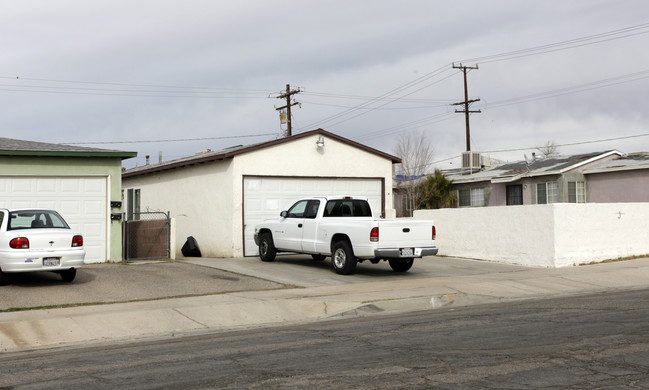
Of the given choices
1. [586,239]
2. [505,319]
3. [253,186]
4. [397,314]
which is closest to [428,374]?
[505,319]

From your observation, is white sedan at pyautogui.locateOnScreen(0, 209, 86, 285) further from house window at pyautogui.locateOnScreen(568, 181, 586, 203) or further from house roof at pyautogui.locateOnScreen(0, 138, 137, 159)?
house window at pyautogui.locateOnScreen(568, 181, 586, 203)

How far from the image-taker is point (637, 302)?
38.8ft

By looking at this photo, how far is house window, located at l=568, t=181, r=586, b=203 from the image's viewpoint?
28844 mm

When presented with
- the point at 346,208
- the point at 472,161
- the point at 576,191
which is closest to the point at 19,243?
the point at 346,208

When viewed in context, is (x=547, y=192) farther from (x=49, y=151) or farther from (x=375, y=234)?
(x=49, y=151)

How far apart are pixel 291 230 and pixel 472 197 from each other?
16928mm

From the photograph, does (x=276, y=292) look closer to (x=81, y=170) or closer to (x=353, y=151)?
(x=81, y=170)

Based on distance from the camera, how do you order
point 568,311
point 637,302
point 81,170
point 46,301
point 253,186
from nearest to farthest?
1. point 568,311
2. point 637,302
3. point 46,301
4. point 81,170
5. point 253,186

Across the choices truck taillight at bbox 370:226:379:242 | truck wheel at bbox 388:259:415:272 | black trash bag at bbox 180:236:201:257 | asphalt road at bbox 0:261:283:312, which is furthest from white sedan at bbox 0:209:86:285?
black trash bag at bbox 180:236:201:257

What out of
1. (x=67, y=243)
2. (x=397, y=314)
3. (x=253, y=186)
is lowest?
(x=397, y=314)

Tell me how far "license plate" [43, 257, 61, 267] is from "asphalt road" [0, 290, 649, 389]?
4.59 meters

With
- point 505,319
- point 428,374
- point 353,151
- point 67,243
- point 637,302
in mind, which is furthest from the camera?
point 353,151

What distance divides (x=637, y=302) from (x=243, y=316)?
6.90m

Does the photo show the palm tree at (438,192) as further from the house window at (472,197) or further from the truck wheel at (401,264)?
the truck wheel at (401,264)
